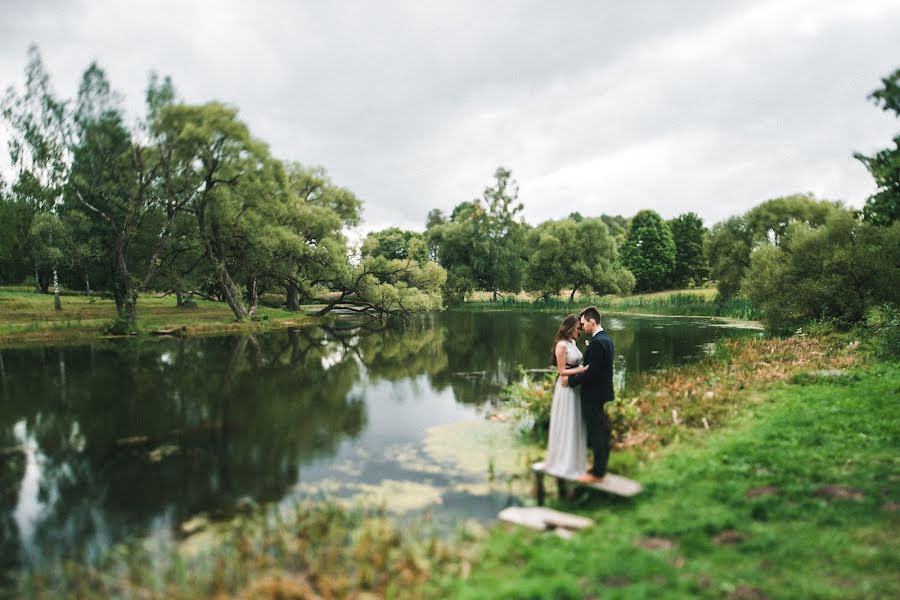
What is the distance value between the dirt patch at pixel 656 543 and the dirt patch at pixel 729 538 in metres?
0.43

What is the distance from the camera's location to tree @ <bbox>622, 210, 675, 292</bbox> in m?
74.6

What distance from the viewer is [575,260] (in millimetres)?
62469

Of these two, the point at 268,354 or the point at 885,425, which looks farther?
the point at 268,354

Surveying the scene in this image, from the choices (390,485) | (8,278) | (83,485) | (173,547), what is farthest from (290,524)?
(8,278)

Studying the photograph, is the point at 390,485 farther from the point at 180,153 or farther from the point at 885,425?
the point at 180,153

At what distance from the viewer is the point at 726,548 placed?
5.34 meters

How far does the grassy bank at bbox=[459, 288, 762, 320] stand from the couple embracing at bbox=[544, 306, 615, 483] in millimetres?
36424

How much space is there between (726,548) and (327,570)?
3.80 meters

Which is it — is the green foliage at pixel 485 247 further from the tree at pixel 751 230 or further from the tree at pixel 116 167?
the tree at pixel 116 167

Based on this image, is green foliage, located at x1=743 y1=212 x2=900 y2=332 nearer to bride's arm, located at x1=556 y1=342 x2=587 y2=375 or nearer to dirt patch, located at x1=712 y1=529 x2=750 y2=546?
bride's arm, located at x1=556 y1=342 x2=587 y2=375

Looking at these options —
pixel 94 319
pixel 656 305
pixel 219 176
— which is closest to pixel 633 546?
pixel 219 176

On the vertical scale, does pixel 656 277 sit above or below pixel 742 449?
above

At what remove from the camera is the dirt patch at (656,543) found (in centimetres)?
547

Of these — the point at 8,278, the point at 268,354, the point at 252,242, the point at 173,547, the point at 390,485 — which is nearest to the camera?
the point at 173,547
